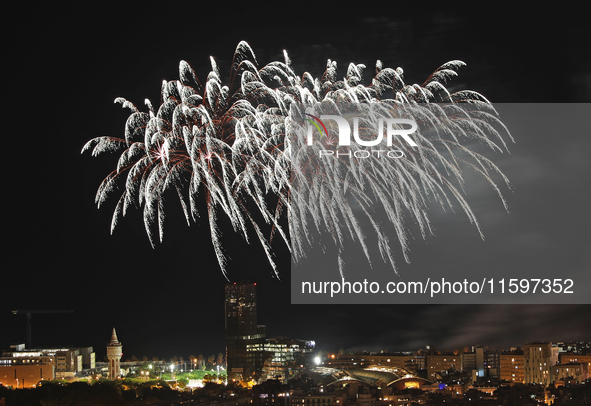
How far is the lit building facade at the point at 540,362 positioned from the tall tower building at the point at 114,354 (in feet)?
30.7

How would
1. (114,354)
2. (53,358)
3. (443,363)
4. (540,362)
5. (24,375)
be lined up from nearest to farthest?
(24,375)
(540,362)
(53,358)
(114,354)
(443,363)

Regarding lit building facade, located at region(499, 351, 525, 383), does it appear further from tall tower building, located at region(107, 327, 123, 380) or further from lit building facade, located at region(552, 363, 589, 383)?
tall tower building, located at region(107, 327, 123, 380)

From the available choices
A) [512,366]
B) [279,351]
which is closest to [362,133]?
[279,351]

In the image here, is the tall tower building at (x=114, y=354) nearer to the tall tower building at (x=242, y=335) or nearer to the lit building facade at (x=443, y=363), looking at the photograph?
the tall tower building at (x=242, y=335)

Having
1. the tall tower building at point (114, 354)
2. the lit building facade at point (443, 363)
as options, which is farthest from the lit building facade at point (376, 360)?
the tall tower building at point (114, 354)

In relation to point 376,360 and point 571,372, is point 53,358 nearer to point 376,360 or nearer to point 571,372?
point 376,360

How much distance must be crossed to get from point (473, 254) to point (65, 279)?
835cm

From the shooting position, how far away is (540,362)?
17.0 meters

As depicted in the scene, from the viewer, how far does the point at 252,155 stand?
32.6 ft

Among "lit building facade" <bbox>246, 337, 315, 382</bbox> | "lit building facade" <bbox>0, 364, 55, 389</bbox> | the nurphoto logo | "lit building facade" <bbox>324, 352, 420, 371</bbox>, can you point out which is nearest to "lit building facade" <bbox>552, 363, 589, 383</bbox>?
"lit building facade" <bbox>324, 352, 420, 371</bbox>

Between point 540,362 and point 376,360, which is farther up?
point 540,362

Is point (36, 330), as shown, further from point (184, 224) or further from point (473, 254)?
point (473, 254)

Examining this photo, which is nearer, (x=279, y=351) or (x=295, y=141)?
(x=295, y=141)

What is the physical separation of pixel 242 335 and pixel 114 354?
311 cm
